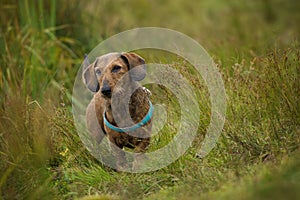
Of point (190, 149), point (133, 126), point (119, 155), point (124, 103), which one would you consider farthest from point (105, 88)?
point (190, 149)

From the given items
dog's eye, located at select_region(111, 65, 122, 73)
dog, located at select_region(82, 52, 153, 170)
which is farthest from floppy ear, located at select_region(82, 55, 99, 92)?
dog's eye, located at select_region(111, 65, 122, 73)

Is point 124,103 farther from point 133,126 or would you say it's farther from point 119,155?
point 119,155

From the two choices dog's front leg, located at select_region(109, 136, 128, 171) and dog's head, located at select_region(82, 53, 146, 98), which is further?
dog's front leg, located at select_region(109, 136, 128, 171)

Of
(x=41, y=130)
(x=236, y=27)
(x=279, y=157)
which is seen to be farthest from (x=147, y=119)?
(x=236, y=27)

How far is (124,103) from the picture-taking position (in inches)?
202

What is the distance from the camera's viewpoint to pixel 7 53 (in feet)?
23.3

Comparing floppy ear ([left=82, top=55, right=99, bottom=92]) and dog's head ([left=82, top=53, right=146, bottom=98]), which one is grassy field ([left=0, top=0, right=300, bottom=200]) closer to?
floppy ear ([left=82, top=55, right=99, bottom=92])

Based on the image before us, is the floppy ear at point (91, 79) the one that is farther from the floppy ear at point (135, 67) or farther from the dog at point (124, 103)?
the floppy ear at point (135, 67)

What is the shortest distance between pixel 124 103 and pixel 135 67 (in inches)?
12.4

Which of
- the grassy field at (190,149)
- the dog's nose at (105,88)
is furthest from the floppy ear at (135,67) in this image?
the grassy field at (190,149)

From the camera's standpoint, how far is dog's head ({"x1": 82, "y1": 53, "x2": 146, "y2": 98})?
16.3 feet

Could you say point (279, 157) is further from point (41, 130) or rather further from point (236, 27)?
point (236, 27)

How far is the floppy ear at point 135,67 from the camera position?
5.12 meters

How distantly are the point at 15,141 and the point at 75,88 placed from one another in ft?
6.94
